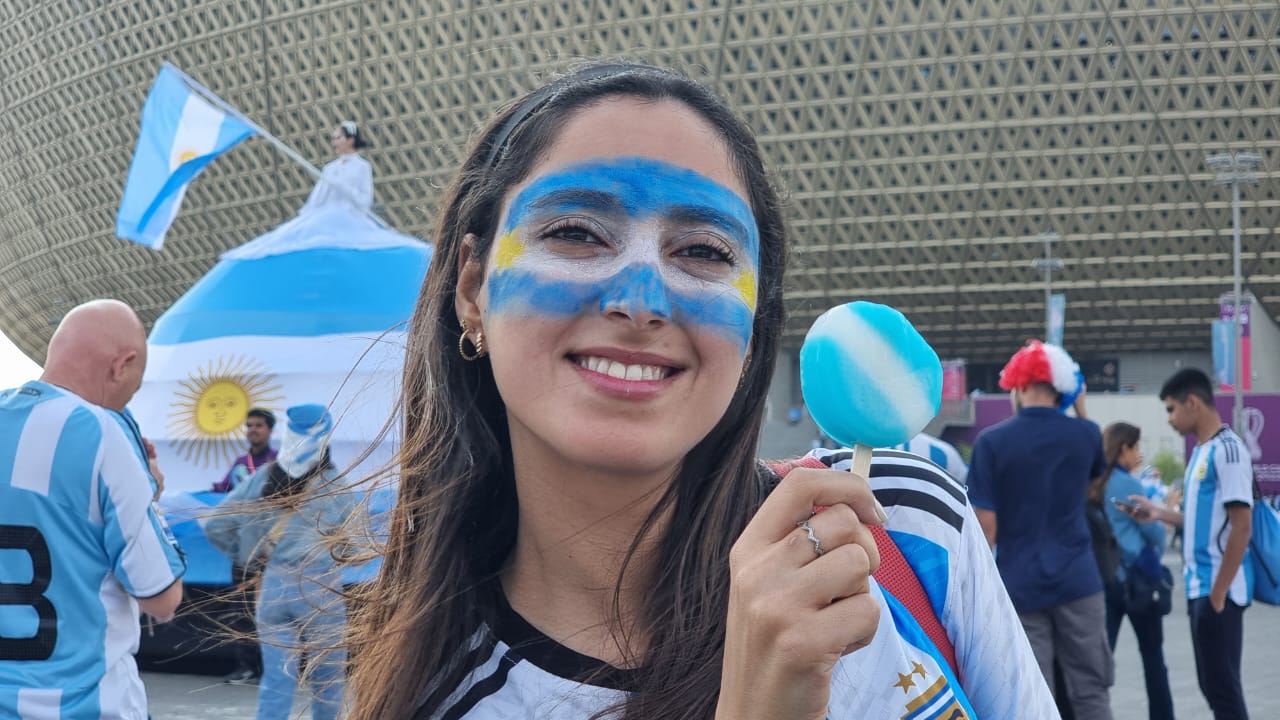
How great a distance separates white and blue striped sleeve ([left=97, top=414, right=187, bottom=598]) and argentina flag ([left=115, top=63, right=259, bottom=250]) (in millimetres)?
11087

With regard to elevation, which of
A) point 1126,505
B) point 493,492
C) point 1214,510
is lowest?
point 493,492

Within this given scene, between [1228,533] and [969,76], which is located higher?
[969,76]

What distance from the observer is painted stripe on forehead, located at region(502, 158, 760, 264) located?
1528mm

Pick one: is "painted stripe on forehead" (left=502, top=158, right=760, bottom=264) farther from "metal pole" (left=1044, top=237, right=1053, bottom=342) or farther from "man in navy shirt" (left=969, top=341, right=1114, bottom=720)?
"metal pole" (left=1044, top=237, right=1053, bottom=342)

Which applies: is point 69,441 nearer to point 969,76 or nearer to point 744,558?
point 744,558

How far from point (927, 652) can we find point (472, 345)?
793mm

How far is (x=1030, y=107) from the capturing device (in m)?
43.6

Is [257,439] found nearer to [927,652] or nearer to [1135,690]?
[1135,690]

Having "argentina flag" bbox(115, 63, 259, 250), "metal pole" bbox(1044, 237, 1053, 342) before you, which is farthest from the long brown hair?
"metal pole" bbox(1044, 237, 1053, 342)

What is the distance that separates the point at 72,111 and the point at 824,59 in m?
33.6

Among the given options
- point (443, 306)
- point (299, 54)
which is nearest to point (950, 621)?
point (443, 306)

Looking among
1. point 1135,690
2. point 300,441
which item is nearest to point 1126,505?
point 1135,690

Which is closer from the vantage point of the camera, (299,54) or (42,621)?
(42,621)

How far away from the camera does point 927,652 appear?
4.45 ft
